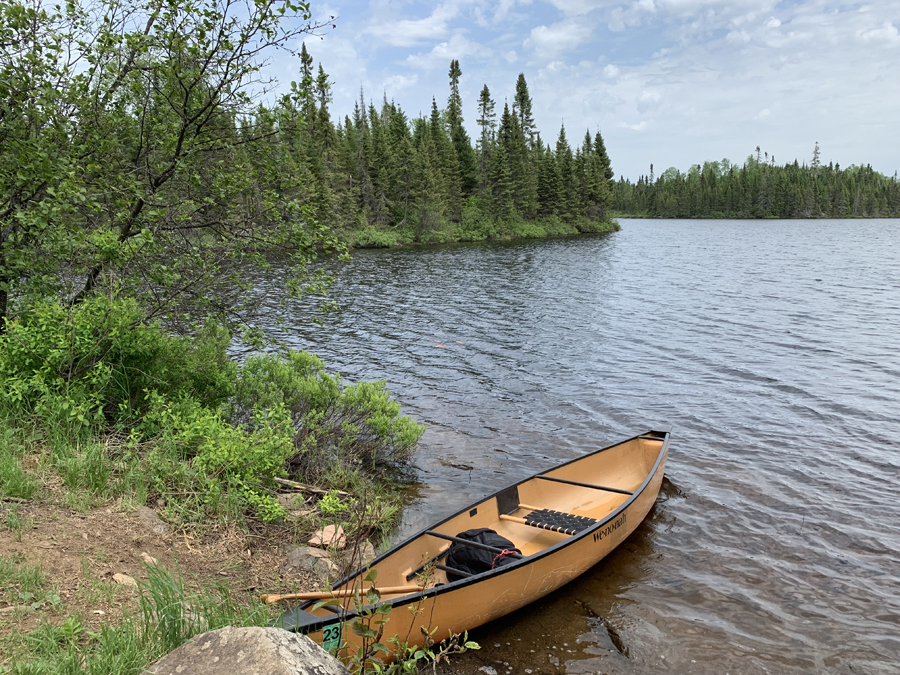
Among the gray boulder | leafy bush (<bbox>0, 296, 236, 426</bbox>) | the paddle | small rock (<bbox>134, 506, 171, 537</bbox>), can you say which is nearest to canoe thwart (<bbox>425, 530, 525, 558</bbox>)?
the paddle

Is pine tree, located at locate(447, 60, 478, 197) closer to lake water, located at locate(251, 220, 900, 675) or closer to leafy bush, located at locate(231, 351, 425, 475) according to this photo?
lake water, located at locate(251, 220, 900, 675)

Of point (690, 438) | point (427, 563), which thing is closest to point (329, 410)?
point (427, 563)

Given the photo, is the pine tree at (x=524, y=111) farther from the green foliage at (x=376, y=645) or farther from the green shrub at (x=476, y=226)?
the green foliage at (x=376, y=645)

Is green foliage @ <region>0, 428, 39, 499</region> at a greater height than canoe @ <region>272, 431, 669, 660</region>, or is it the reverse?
green foliage @ <region>0, 428, 39, 499</region>

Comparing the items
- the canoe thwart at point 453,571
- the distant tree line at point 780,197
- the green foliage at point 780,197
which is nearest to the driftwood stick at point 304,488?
the canoe thwart at point 453,571

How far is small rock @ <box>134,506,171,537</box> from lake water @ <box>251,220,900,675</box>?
3.06 m

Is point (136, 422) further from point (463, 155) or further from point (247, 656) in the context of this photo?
point (463, 155)

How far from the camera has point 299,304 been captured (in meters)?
25.7

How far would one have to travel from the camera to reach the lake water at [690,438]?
5.88 metres

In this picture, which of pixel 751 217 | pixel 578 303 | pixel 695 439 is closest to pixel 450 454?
pixel 695 439

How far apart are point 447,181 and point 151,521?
213 ft

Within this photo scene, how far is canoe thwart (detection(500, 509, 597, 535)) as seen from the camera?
7057 mm

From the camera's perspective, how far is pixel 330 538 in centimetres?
638

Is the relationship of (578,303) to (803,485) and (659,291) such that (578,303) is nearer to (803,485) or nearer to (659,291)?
(659,291)
